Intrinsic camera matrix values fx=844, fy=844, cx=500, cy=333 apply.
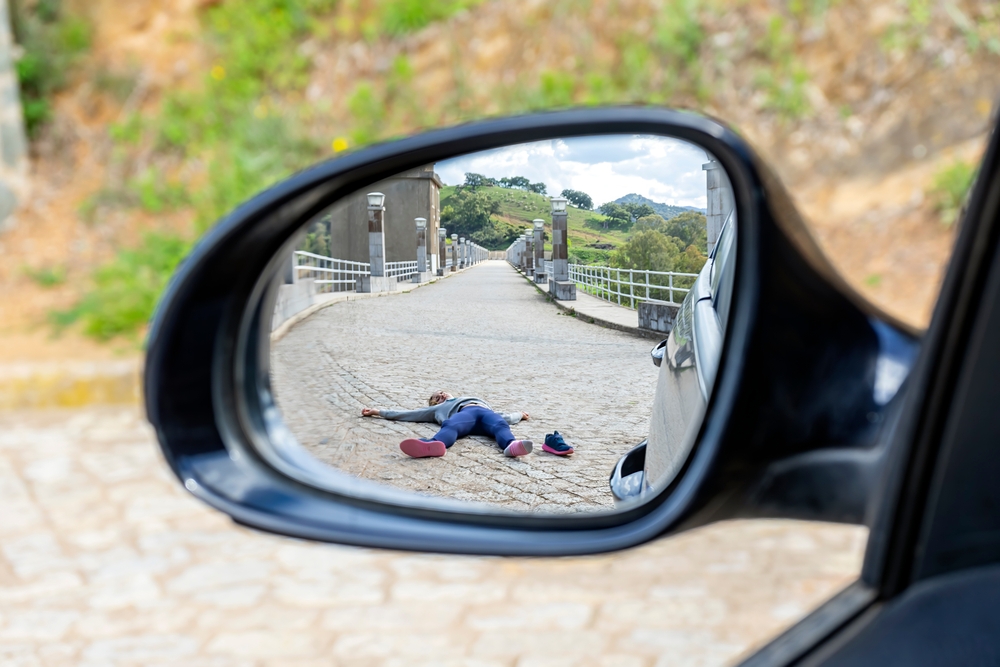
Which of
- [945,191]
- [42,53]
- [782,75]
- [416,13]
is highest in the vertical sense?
[416,13]

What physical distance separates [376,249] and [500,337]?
0.19m

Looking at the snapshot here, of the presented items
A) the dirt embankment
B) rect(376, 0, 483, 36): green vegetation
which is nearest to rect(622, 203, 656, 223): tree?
the dirt embankment

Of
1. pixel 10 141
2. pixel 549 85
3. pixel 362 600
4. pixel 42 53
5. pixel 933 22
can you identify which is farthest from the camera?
pixel 42 53

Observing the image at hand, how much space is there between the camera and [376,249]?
1060 millimetres

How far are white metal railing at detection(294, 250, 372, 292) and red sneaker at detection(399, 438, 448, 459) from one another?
22 cm

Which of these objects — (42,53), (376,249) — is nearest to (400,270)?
(376,249)

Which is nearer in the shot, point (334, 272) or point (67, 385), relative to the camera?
point (334, 272)

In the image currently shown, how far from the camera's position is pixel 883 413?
0.81 meters

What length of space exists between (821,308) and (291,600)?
229cm

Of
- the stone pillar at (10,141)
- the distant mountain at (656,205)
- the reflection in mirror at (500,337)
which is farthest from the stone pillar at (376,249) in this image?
the stone pillar at (10,141)

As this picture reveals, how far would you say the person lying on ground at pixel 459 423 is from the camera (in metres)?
0.95

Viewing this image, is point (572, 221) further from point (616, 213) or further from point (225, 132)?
point (225, 132)

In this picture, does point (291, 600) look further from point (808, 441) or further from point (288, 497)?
point (808, 441)

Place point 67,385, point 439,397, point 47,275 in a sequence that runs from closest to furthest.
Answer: point 439,397
point 67,385
point 47,275
